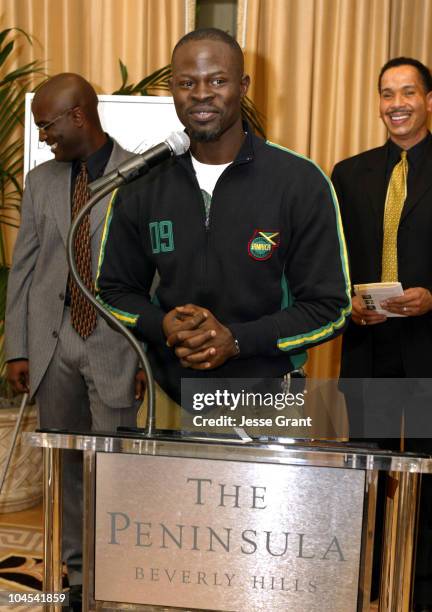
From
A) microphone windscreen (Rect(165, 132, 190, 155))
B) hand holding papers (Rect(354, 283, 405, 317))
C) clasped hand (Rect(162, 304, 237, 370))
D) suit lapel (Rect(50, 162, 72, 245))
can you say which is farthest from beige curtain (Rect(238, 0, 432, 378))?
microphone windscreen (Rect(165, 132, 190, 155))

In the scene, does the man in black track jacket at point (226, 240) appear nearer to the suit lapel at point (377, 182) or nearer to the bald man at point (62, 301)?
the bald man at point (62, 301)

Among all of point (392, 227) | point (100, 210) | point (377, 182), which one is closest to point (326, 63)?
point (377, 182)

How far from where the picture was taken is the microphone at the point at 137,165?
1.42 m

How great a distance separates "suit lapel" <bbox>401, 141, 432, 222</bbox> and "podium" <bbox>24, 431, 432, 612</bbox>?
1655mm

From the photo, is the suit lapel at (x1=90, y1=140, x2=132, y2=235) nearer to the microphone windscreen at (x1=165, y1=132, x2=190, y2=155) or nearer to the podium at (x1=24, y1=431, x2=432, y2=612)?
the microphone windscreen at (x1=165, y1=132, x2=190, y2=155)

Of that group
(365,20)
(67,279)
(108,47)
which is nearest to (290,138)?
(365,20)

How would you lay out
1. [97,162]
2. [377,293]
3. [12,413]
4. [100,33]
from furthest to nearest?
[100,33], [12,413], [97,162], [377,293]

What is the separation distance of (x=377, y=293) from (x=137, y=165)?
4.48 feet

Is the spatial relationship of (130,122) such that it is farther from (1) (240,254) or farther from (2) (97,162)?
(1) (240,254)

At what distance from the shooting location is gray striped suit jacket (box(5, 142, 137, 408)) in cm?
275

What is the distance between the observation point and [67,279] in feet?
9.08

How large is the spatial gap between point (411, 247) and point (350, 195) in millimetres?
303

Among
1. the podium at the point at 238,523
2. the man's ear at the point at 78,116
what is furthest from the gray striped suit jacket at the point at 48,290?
the podium at the point at 238,523

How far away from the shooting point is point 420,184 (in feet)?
9.16
